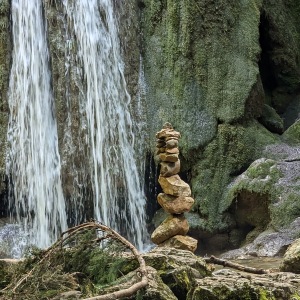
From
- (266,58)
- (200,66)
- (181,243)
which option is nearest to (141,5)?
(200,66)

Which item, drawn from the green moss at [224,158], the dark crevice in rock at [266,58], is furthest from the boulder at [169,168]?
the dark crevice in rock at [266,58]

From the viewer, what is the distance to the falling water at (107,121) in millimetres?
12805

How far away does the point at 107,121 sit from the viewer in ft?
43.3

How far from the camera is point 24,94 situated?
13047mm

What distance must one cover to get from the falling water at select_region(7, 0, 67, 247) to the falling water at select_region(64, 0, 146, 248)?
2.60 ft

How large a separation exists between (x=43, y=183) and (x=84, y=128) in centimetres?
149

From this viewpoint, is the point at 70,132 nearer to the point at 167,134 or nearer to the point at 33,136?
the point at 33,136

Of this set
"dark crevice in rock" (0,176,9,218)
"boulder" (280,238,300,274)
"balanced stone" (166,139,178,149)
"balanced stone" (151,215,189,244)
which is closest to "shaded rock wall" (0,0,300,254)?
"dark crevice in rock" (0,176,9,218)

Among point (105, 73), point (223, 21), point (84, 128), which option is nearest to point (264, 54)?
point (223, 21)

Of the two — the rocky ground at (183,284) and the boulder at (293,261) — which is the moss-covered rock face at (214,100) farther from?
the rocky ground at (183,284)

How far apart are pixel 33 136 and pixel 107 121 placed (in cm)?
167

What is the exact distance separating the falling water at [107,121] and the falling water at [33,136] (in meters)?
0.79

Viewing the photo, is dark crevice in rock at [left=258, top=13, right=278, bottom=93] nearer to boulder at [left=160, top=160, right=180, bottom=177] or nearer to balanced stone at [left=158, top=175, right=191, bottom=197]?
boulder at [left=160, top=160, right=180, bottom=177]

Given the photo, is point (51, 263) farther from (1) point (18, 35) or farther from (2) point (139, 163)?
(1) point (18, 35)
